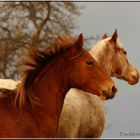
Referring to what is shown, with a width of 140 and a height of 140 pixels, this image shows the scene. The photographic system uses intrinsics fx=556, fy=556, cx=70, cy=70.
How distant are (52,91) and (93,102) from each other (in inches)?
75.4

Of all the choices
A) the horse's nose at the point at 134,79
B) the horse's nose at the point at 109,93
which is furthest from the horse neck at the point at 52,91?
the horse's nose at the point at 134,79

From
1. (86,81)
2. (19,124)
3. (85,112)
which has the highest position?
(86,81)

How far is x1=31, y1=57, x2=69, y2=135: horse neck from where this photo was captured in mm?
5398

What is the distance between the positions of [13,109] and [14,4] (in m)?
6.89

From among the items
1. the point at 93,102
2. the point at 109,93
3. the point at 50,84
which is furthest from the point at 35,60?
the point at 93,102

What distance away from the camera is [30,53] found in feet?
18.5

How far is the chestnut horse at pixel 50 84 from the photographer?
5.26 metres

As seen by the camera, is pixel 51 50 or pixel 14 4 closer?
pixel 51 50

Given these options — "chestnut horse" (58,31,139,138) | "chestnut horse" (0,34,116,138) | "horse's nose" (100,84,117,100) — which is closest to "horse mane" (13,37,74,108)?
"chestnut horse" (0,34,116,138)

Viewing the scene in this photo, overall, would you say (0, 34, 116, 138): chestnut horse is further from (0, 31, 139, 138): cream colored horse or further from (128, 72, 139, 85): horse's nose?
(128, 72, 139, 85): horse's nose

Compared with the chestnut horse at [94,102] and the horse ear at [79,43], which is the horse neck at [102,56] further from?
the horse ear at [79,43]

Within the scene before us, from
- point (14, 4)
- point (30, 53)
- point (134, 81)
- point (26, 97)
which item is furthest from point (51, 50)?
point (14, 4)

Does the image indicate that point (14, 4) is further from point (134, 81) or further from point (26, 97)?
point (26, 97)

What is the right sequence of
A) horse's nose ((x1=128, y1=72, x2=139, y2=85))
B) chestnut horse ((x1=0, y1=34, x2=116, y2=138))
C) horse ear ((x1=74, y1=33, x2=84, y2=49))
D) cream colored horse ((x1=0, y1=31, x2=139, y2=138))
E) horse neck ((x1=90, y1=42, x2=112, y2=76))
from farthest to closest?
horse's nose ((x1=128, y1=72, x2=139, y2=85))
horse neck ((x1=90, y1=42, x2=112, y2=76))
cream colored horse ((x1=0, y1=31, x2=139, y2=138))
horse ear ((x1=74, y1=33, x2=84, y2=49))
chestnut horse ((x1=0, y1=34, x2=116, y2=138))
